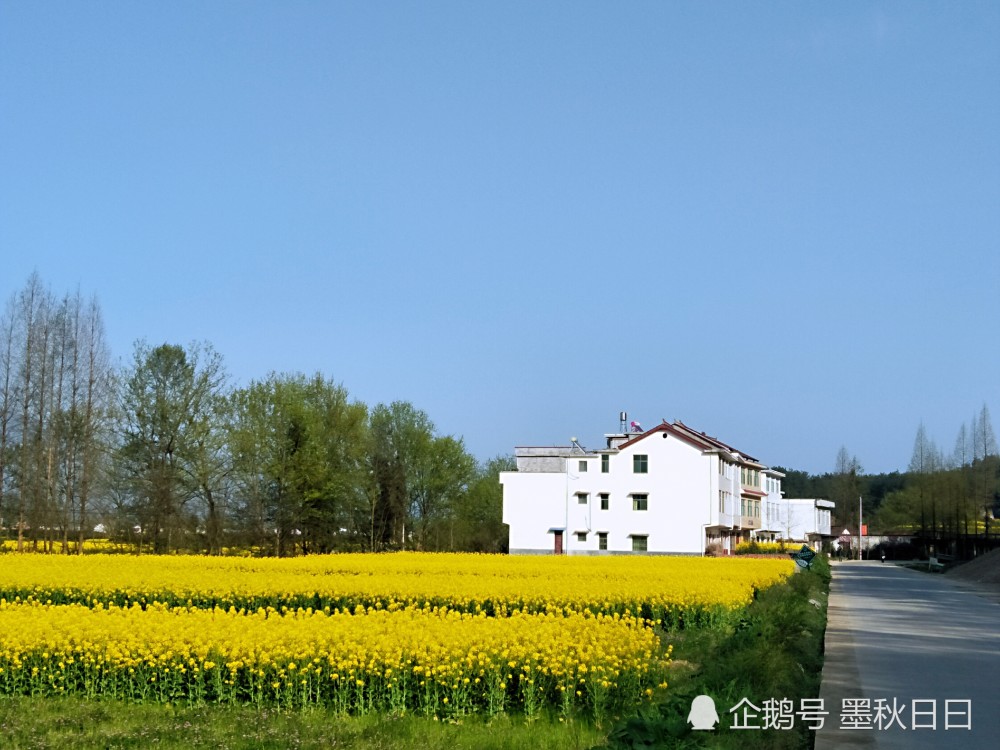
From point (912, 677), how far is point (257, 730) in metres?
8.95

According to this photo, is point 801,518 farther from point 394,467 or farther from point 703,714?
point 703,714

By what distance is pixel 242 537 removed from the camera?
194ft

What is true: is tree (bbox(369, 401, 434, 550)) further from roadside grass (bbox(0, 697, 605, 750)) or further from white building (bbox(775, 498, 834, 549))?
roadside grass (bbox(0, 697, 605, 750))

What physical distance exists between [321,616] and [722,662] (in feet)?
21.9

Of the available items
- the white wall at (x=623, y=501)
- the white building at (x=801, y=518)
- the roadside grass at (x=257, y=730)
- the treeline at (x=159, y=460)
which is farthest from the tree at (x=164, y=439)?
the white building at (x=801, y=518)

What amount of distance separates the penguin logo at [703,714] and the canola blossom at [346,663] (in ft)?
13.1

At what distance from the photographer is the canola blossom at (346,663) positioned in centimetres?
1216

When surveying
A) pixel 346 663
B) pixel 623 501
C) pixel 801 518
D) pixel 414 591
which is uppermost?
pixel 623 501

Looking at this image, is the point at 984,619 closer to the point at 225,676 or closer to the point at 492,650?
the point at 492,650

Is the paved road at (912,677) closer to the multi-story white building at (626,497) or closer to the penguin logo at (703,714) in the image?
the penguin logo at (703,714)

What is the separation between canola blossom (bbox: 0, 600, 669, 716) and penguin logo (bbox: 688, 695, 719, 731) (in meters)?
4.00

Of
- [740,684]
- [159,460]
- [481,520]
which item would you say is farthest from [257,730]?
[481,520]

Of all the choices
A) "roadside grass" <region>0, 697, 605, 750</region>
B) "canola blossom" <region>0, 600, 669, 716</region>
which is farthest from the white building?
"roadside grass" <region>0, 697, 605, 750</region>

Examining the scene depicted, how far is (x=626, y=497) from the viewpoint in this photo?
6775cm
